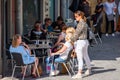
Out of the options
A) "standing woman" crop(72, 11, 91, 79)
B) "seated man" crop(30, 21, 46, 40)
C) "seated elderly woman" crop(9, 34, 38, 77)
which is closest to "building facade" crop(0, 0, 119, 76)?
"seated elderly woman" crop(9, 34, 38, 77)

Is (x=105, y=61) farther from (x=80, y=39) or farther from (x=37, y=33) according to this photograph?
(x=80, y=39)

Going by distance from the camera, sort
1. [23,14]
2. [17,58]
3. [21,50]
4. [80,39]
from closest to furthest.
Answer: [17,58]
[21,50]
[80,39]
[23,14]

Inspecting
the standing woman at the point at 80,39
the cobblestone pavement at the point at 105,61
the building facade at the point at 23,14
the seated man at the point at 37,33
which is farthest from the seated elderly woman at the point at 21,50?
the seated man at the point at 37,33

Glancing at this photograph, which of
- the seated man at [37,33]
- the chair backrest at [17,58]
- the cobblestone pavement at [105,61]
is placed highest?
the seated man at [37,33]

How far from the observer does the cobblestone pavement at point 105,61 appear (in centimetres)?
1240

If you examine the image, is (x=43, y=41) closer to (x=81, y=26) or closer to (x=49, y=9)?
(x=81, y=26)

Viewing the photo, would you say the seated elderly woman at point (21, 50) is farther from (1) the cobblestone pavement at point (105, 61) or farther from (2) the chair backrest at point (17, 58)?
(1) the cobblestone pavement at point (105, 61)

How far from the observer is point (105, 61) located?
1516 centimetres

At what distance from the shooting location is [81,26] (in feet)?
39.9

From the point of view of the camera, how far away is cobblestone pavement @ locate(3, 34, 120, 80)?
12398mm

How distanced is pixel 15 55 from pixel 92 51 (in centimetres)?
624

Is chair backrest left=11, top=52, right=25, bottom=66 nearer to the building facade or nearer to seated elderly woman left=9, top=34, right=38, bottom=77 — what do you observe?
seated elderly woman left=9, top=34, right=38, bottom=77

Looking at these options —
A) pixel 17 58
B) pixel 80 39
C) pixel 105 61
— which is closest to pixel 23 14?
pixel 105 61

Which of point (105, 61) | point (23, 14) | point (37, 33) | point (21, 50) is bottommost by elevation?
point (105, 61)
